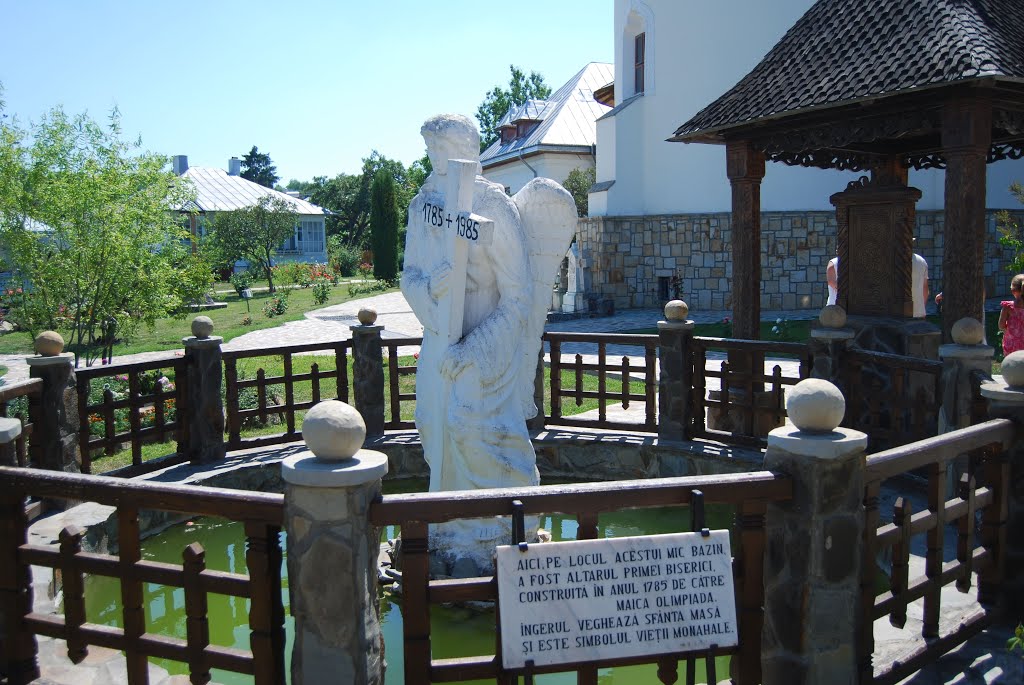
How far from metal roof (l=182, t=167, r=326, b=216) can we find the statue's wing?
45070 millimetres

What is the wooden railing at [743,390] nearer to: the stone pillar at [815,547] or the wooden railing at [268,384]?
the wooden railing at [268,384]

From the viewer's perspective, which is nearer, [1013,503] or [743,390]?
[1013,503]

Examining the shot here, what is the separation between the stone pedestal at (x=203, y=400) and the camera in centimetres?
789

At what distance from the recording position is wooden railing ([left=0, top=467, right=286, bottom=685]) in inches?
124

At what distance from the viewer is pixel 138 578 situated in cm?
337

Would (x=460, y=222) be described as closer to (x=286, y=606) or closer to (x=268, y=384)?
(x=286, y=606)

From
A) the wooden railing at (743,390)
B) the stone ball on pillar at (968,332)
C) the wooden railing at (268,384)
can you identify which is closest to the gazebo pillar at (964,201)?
the stone ball on pillar at (968,332)

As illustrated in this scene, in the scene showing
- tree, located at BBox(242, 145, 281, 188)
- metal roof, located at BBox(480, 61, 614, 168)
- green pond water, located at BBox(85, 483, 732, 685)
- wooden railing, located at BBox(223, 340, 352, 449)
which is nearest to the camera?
green pond water, located at BBox(85, 483, 732, 685)

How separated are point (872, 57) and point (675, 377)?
3.59 metres

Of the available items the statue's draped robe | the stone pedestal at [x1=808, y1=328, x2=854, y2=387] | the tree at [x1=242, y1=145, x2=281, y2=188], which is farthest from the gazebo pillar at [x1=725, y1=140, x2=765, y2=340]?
the tree at [x1=242, y1=145, x2=281, y2=188]

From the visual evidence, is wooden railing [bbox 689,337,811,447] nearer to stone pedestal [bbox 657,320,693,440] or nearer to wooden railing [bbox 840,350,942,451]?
stone pedestal [bbox 657,320,693,440]

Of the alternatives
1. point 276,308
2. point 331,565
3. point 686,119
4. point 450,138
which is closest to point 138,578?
point 331,565

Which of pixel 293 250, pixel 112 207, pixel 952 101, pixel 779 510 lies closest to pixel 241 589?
pixel 779 510

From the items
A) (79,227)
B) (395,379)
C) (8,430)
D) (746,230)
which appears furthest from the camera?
(79,227)
